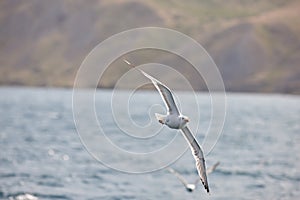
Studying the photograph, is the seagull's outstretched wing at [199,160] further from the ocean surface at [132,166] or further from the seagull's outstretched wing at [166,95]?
the ocean surface at [132,166]

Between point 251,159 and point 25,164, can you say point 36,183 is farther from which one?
point 251,159

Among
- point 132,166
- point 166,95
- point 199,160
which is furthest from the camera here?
point 132,166

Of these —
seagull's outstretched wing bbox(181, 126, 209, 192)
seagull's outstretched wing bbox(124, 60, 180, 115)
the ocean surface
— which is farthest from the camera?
the ocean surface

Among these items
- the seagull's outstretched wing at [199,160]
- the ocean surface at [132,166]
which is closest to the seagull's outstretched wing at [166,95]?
the ocean surface at [132,166]

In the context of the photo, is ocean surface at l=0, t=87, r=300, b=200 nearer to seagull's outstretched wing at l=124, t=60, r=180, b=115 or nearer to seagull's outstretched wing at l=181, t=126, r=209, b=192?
seagull's outstretched wing at l=124, t=60, r=180, b=115

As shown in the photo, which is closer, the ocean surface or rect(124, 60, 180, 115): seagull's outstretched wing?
rect(124, 60, 180, 115): seagull's outstretched wing

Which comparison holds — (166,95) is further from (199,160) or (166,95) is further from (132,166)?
(132,166)

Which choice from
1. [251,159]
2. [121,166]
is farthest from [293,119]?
[121,166]

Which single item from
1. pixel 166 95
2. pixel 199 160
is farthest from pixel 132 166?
pixel 166 95

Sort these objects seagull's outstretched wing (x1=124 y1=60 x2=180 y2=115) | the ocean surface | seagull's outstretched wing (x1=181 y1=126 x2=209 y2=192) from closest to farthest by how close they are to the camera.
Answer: seagull's outstretched wing (x1=124 y1=60 x2=180 y2=115) < seagull's outstretched wing (x1=181 y1=126 x2=209 y2=192) < the ocean surface

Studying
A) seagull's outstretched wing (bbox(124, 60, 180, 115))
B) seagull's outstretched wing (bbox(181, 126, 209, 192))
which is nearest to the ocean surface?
seagull's outstretched wing (bbox(124, 60, 180, 115))

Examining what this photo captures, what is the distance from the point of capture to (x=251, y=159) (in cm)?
7181

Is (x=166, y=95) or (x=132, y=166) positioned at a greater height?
(x=132, y=166)

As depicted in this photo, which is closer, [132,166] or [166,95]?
[166,95]
